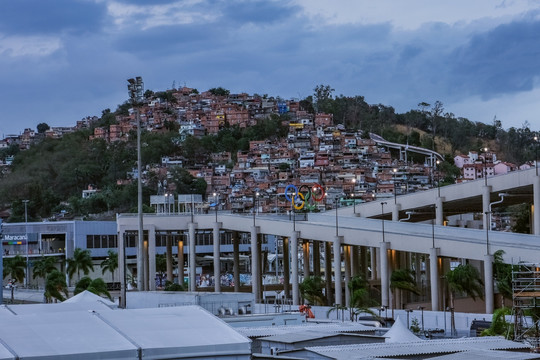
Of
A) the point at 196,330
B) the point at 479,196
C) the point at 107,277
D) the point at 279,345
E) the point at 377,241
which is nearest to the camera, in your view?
the point at 196,330

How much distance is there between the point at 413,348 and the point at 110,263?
314 ft

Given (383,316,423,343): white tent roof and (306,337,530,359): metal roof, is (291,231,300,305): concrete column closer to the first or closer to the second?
(383,316,423,343): white tent roof

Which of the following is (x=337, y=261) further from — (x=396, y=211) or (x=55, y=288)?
(x=55, y=288)

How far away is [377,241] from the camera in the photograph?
8925 cm

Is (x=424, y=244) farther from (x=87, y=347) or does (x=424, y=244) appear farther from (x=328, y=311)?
(x=87, y=347)

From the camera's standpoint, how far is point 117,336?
29859 mm

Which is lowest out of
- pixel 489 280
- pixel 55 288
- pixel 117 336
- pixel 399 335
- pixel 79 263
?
pixel 399 335

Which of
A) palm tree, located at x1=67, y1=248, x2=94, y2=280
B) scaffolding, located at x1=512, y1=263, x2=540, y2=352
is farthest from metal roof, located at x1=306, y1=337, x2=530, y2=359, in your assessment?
palm tree, located at x1=67, y1=248, x2=94, y2=280

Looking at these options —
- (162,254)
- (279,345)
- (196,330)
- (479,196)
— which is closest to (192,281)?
(479,196)

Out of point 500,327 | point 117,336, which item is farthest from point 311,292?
point 117,336

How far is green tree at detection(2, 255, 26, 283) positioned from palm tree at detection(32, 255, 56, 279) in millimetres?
1555

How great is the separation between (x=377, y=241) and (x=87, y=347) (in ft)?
203

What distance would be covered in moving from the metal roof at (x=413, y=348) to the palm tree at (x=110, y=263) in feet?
304

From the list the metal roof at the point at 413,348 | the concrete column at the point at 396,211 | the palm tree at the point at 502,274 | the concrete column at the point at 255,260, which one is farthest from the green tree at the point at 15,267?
the metal roof at the point at 413,348
